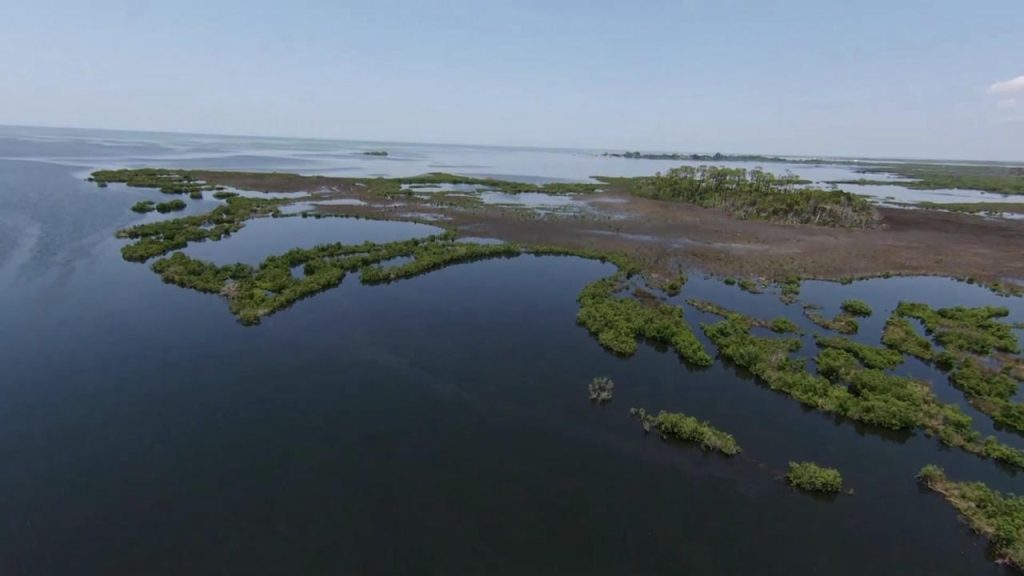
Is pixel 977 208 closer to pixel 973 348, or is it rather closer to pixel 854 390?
pixel 973 348

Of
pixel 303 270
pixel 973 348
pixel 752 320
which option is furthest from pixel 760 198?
pixel 303 270

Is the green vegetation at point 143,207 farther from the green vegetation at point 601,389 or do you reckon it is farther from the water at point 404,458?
the green vegetation at point 601,389

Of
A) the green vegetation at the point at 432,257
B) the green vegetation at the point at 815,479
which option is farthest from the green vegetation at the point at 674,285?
the green vegetation at the point at 815,479

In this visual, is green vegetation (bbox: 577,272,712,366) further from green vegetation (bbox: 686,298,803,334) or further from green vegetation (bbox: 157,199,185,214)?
green vegetation (bbox: 157,199,185,214)

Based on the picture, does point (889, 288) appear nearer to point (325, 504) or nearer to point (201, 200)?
point (325, 504)

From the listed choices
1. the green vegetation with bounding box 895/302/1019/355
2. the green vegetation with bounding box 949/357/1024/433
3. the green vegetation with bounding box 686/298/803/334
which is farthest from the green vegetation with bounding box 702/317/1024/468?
the green vegetation with bounding box 895/302/1019/355

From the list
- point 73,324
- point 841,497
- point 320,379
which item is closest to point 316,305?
point 320,379
